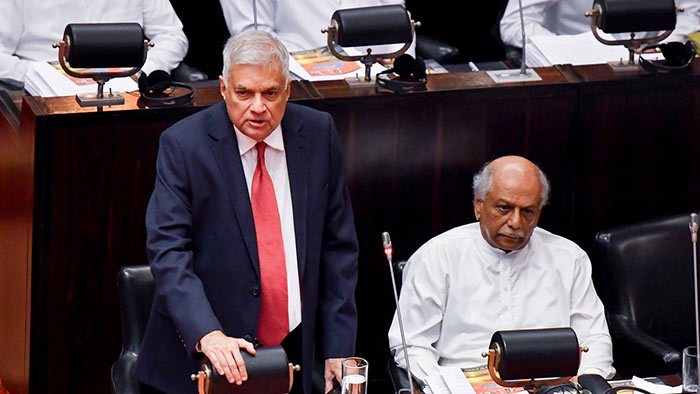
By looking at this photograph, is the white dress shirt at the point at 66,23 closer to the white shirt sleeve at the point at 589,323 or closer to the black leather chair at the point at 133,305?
the black leather chair at the point at 133,305

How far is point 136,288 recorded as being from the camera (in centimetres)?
343

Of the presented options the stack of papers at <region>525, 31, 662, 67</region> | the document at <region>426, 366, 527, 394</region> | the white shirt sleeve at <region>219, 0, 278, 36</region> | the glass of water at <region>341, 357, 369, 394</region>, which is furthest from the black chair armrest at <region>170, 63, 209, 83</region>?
the glass of water at <region>341, 357, 369, 394</region>

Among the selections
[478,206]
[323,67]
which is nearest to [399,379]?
[478,206]

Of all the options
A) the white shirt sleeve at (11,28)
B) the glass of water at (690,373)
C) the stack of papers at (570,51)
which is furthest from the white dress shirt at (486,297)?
the white shirt sleeve at (11,28)

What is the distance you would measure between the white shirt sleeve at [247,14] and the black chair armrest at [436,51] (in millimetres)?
583

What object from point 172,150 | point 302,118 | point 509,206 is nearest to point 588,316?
point 509,206

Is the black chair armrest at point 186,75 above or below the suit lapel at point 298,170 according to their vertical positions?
below

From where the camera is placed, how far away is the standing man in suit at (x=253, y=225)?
9.80 ft

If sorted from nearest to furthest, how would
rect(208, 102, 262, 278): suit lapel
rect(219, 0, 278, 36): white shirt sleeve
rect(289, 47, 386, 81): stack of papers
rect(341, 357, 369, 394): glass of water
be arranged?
rect(341, 357, 369, 394): glass of water < rect(208, 102, 262, 278): suit lapel < rect(289, 47, 386, 81): stack of papers < rect(219, 0, 278, 36): white shirt sleeve

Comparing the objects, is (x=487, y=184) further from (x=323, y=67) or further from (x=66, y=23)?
(x=66, y=23)

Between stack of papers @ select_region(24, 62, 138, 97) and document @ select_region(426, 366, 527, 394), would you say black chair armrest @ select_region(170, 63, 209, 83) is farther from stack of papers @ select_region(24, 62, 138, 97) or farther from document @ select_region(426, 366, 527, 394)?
document @ select_region(426, 366, 527, 394)

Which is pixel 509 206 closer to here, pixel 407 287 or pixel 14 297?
pixel 407 287

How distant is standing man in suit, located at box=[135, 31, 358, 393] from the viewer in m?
2.99

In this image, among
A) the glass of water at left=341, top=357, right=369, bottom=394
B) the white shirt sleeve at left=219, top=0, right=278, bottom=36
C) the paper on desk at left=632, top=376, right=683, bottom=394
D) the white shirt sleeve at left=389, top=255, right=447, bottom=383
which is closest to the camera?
the glass of water at left=341, top=357, right=369, bottom=394
